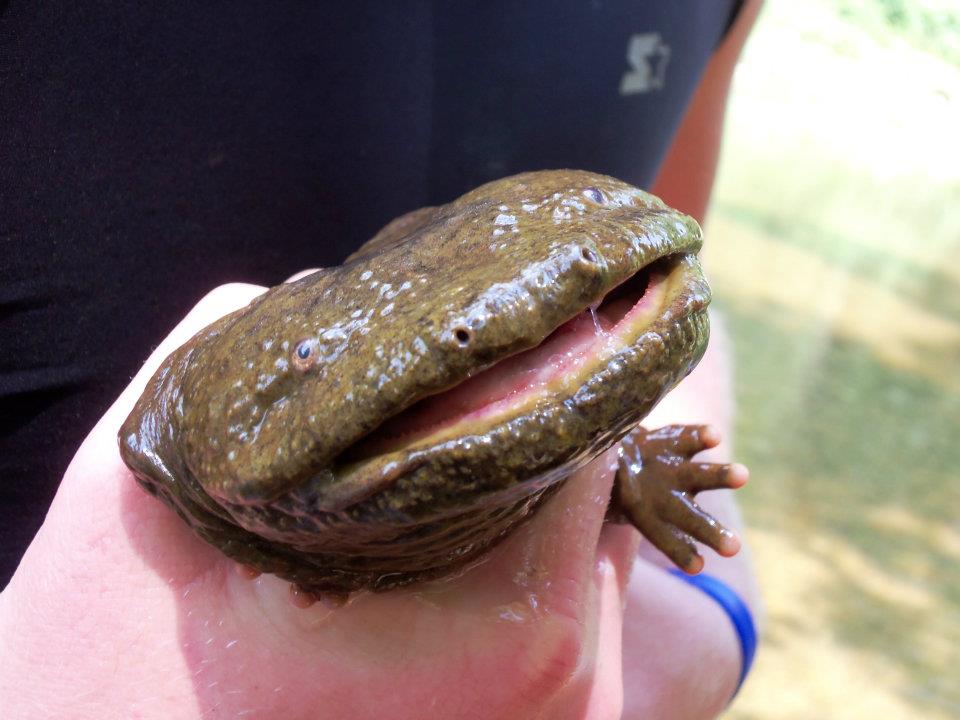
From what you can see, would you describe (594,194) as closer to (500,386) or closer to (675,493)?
(500,386)

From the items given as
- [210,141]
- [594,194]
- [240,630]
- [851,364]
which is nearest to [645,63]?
[210,141]

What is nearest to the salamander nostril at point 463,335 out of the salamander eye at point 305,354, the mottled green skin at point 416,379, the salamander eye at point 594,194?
the mottled green skin at point 416,379

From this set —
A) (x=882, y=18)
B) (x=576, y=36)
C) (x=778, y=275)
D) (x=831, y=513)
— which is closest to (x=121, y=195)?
(x=576, y=36)

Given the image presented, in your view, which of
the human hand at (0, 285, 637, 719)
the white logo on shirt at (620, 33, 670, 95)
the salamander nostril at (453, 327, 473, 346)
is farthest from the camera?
the white logo on shirt at (620, 33, 670, 95)

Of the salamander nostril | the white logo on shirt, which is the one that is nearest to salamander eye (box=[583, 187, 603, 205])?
the salamander nostril

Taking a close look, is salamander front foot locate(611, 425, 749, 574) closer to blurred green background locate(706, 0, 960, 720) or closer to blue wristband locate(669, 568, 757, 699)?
blue wristband locate(669, 568, 757, 699)

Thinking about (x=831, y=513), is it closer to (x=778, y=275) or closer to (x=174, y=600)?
(x=778, y=275)
